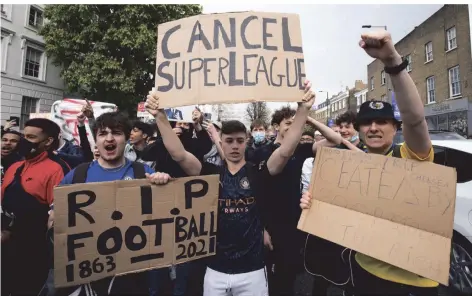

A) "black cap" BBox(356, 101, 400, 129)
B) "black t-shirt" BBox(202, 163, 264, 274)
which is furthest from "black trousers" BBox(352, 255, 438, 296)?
"black cap" BBox(356, 101, 400, 129)

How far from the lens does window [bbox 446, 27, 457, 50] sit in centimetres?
2004

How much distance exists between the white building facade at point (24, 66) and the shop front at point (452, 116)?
25980mm

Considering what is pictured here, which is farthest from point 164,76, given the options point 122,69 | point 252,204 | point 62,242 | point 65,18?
point 65,18

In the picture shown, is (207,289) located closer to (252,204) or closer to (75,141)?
(252,204)

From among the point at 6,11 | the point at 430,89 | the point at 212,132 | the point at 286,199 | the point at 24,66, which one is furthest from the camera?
the point at 430,89

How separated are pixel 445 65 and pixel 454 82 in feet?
4.97

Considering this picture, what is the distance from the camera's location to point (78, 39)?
16.6 metres

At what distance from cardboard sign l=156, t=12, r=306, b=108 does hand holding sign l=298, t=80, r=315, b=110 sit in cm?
4

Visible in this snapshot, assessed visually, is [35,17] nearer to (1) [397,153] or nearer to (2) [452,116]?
(1) [397,153]

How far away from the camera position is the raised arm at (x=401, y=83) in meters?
1.50

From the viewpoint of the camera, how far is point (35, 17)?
18.8 m

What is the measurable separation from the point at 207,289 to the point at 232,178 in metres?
0.82

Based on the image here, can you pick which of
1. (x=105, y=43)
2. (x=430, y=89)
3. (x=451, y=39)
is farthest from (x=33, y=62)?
(x=430, y=89)

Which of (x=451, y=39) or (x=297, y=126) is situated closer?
(x=297, y=126)
